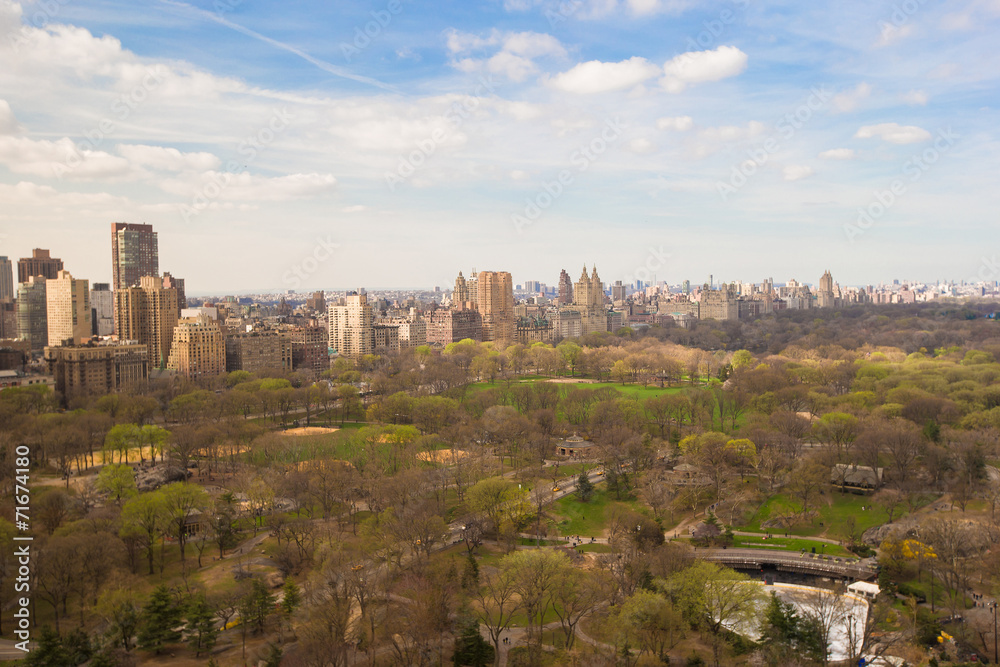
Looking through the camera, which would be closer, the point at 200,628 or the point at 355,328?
the point at 200,628

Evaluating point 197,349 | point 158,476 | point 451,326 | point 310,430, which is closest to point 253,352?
point 197,349

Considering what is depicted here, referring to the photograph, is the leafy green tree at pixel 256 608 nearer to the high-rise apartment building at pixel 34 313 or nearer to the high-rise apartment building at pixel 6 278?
the high-rise apartment building at pixel 34 313

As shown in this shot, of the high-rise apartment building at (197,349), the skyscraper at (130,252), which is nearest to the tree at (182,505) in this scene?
the high-rise apartment building at (197,349)

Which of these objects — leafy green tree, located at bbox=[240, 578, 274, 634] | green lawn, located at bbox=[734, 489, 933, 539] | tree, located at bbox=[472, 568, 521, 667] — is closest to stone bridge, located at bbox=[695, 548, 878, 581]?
green lawn, located at bbox=[734, 489, 933, 539]

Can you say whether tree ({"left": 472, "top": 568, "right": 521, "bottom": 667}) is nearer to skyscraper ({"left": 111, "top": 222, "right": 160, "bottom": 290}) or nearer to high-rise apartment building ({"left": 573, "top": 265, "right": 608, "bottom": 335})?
skyscraper ({"left": 111, "top": 222, "right": 160, "bottom": 290})

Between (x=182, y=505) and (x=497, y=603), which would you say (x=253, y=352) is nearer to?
(x=182, y=505)

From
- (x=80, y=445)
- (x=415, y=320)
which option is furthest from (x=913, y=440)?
(x=415, y=320)
